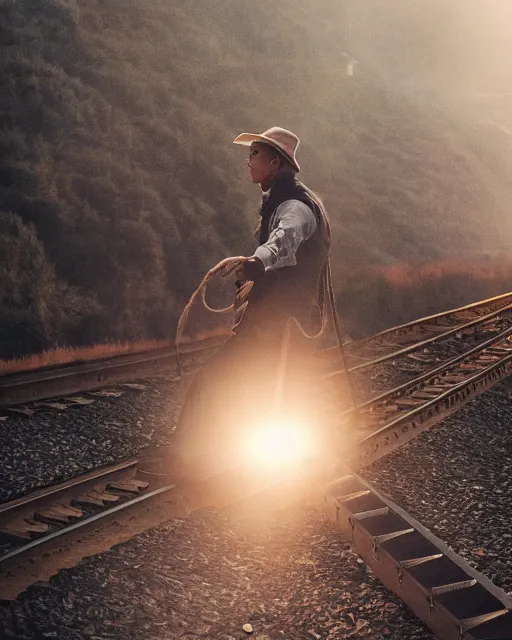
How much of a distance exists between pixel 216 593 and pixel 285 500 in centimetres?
148

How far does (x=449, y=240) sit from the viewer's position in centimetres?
2480

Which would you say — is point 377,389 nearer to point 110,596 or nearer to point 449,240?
point 110,596

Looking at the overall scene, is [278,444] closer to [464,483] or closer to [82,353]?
[464,483]

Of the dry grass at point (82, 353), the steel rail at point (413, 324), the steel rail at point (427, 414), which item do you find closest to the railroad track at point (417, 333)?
the steel rail at point (413, 324)

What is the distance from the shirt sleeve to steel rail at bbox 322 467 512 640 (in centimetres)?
196

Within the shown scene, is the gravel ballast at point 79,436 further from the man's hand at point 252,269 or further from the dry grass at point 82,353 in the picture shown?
the man's hand at point 252,269

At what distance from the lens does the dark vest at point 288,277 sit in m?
5.15

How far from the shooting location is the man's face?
5203 mm

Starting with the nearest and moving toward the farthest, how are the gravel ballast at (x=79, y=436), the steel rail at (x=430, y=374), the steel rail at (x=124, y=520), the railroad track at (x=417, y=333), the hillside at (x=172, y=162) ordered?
the steel rail at (x=124, y=520), the gravel ballast at (x=79, y=436), the steel rail at (x=430, y=374), the railroad track at (x=417, y=333), the hillside at (x=172, y=162)

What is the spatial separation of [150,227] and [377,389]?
274 inches

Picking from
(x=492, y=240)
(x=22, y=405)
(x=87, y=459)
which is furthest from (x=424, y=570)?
(x=492, y=240)

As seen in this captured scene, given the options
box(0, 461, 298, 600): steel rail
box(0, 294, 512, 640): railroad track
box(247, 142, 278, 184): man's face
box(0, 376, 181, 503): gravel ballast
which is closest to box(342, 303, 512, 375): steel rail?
box(0, 376, 181, 503): gravel ballast

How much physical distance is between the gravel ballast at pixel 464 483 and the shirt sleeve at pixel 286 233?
2481mm

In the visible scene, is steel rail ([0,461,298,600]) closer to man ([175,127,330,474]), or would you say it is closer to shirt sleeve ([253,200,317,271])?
man ([175,127,330,474])
